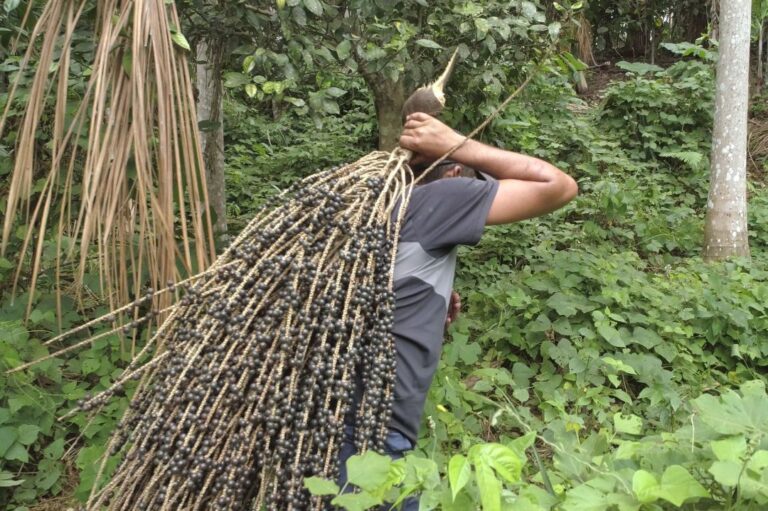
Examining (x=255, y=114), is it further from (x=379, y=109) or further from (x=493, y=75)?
(x=493, y=75)

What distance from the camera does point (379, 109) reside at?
155 inches

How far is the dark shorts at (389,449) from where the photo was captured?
147 centimetres

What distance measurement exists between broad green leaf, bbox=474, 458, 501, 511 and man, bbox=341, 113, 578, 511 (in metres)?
0.51

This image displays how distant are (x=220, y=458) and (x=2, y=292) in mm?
2555

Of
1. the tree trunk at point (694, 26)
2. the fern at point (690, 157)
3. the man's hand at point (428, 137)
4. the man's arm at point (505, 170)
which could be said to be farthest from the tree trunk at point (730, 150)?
the tree trunk at point (694, 26)

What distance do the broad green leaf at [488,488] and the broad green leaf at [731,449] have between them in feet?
1.31

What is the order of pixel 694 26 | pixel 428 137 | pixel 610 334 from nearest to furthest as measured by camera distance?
1. pixel 428 137
2. pixel 610 334
3. pixel 694 26

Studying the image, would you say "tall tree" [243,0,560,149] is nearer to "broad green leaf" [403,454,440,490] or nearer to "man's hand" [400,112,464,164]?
"man's hand" [400,112,464,164]

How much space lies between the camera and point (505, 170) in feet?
5.61

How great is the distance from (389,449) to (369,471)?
1.47 feet

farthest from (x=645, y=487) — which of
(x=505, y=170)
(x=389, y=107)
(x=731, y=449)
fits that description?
(x=389, y=107)

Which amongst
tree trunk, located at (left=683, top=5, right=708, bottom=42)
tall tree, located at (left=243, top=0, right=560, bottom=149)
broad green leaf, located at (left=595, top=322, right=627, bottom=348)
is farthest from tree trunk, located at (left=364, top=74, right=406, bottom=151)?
tree trunk, located at (left=683, top=5, right=708, bottom=42)

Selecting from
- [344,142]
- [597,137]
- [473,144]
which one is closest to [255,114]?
[344,142]

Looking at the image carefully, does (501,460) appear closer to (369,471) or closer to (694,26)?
(369,471)
